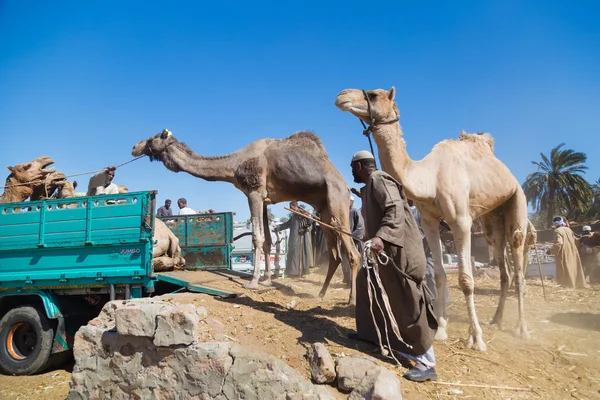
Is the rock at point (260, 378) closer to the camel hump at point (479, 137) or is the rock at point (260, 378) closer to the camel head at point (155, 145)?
the camel hump at point (479, 137)

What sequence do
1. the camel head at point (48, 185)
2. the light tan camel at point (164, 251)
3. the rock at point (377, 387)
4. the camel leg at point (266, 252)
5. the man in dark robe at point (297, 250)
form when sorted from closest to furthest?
the rock at point (377, 387) < the light tan camel at point (164, 251) < the camel leg at point (266, 252) < the camel head at point (48, 185) < the man in dark robe at point (297, 250)

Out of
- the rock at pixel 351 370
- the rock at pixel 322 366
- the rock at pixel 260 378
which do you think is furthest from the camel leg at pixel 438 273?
the rock at pixel 260 378

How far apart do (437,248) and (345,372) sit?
2481mm

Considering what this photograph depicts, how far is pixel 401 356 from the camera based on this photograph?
3.88 metres

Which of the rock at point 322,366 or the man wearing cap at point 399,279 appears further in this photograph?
the man wearing cap at point 399,279

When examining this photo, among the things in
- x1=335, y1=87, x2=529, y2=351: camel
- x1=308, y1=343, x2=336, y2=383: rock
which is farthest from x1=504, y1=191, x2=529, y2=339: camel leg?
x1=308, y1=343, x2=336, y2=383: rock

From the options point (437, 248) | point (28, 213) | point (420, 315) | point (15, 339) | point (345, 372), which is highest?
point (28, 213)

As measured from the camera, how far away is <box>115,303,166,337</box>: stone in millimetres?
4059

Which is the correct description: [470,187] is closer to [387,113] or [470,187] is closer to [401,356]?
[387,113]

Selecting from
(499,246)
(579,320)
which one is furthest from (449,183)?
(579,320)

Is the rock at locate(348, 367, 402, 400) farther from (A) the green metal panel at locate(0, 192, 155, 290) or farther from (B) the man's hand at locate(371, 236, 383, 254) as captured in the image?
(A) the green metal panel at locate(0, 192, 155, 290)

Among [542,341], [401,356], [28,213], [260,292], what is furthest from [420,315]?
[28,213]

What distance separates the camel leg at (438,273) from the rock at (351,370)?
1.66m

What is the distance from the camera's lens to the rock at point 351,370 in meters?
3.26
